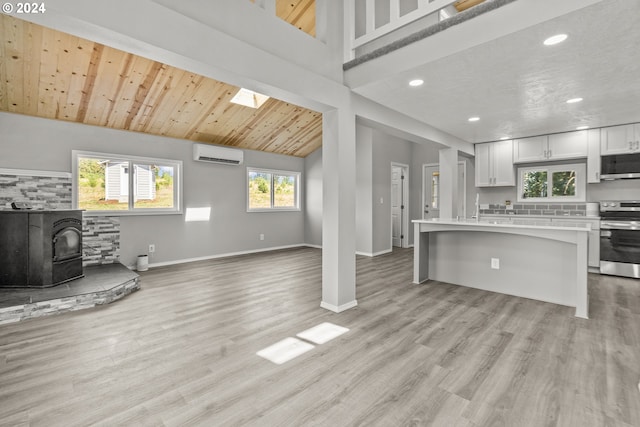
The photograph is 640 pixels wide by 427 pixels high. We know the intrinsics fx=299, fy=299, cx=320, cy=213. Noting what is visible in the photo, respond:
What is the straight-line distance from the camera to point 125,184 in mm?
5051

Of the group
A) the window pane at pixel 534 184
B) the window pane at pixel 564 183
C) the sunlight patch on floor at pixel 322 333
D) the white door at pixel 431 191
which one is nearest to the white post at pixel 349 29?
the sunlight patch on floor at pixel 322 333

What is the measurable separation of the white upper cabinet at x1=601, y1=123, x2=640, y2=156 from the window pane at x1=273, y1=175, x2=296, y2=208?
6026mm

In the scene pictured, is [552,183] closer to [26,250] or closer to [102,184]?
[102,184]

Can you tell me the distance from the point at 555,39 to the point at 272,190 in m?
5.86

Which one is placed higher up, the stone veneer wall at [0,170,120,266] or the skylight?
the skylight

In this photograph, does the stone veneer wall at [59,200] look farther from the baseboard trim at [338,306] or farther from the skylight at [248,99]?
the baseboard trim at [338,306]

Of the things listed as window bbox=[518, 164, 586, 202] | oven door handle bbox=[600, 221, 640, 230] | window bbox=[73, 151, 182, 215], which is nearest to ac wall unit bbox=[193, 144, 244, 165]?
window bbox=[73, 151, 182, 215]

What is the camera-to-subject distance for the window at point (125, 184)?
4652mm

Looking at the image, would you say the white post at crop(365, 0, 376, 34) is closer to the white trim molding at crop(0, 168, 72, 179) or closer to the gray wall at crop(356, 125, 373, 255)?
the gray wall at crop(356, 125, 373, 255)

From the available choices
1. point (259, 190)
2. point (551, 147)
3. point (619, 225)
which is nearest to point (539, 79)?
point (551, 147)

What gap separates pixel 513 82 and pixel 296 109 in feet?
11.5

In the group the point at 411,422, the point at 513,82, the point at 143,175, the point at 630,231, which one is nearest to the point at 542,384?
the point at 411,422

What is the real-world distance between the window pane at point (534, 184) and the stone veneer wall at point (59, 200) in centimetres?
742

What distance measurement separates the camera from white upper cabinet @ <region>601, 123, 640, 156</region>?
452 cm
